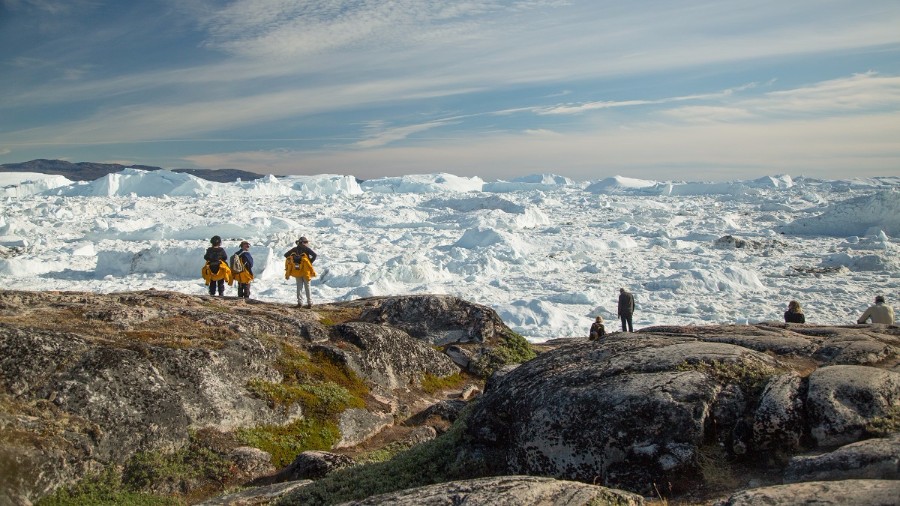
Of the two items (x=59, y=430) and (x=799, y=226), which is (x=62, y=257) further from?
(x=799, y=226)

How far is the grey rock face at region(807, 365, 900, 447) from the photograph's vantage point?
16.9ft

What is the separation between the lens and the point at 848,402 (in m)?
5.35

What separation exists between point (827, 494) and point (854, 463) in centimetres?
87

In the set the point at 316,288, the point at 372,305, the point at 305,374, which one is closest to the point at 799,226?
the point at 316,288

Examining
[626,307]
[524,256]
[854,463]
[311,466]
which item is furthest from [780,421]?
[524,256]

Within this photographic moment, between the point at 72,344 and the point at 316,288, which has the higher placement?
the point at 72,344

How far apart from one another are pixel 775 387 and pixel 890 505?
7.80 ft

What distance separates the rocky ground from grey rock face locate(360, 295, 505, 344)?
3.68 m

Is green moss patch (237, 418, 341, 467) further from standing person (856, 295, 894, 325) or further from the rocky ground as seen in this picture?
standing person (856, 295, 894, 325)

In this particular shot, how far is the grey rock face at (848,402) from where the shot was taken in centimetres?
514

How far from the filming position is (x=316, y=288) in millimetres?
34875

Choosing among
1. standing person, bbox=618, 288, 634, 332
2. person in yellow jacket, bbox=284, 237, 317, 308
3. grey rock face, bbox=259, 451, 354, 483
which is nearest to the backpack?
person in yellow jacket, bbox=284, 237, 317, 308

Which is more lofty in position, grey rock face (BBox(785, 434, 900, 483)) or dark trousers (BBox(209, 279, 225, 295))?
dark trousers (BBox(209, 279, 225, 295))

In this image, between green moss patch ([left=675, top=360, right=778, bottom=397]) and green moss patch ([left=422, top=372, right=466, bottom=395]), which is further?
green moss patch ([left=422, top=372, right=466, bottom=395])
